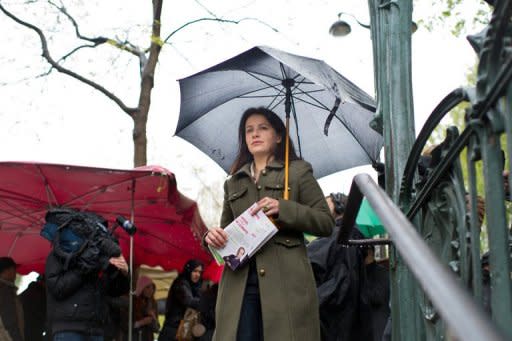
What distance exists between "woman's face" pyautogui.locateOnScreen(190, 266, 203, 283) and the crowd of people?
1.0 inches

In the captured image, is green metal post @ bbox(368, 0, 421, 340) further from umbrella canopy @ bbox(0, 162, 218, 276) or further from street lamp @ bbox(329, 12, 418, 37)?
street lamp @ bbox(329, 12, 418, 37)

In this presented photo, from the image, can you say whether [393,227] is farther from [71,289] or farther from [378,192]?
[71,289]

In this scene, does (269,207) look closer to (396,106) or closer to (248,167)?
(248,167)

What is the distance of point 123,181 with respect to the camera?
8383mm

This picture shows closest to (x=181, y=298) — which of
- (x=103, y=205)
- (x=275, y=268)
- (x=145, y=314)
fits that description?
(x=145, y=314)

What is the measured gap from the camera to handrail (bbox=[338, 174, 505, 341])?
117 centimetres

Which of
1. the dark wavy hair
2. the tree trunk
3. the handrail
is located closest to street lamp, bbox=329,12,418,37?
the tree trunk

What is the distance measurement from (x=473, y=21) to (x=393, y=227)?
38.9 feet

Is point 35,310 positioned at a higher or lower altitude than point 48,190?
lower

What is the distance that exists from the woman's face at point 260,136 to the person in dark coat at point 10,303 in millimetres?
4614

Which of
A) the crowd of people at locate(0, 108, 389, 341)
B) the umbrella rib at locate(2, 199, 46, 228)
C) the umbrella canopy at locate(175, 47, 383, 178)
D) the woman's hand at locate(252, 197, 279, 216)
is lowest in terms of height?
the crowd of people at locate(0, 108, 389, 341)

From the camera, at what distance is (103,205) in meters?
8.97

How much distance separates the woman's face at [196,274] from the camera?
10.3 meters

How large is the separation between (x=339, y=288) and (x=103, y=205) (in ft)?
12.8
